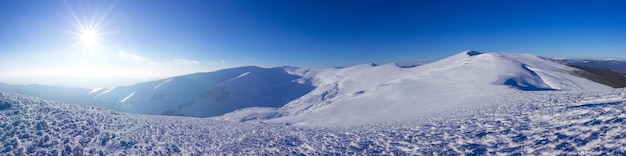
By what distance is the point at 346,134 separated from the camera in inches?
612

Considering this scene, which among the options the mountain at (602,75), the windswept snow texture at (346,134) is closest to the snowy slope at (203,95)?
the mountain at (602,75)

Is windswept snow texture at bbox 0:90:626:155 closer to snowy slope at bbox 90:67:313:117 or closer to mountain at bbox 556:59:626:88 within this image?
mountain at bbox 556:59:626:88

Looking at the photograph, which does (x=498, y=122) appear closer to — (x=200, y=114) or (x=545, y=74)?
(x=545, y=74)

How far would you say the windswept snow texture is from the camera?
10.2 metres

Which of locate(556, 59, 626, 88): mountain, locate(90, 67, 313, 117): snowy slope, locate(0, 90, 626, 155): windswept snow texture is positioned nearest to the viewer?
locate(0, 90, 626, 155): windswept snow texture

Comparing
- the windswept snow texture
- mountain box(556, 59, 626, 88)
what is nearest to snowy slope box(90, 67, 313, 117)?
mountain box(556, 59, 626, 88)

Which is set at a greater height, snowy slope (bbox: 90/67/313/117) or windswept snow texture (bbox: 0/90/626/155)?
windswept snow texture (bbox: 0/90/626/155)

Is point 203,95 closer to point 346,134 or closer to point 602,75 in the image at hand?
point 346,134

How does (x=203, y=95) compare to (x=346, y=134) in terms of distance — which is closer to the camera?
(x=346, y=134)

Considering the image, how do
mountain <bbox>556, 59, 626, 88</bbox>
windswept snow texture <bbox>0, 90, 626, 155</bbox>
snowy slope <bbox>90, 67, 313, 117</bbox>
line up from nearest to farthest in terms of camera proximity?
windswept snow texture <bbox>0, 90, 626, 155</bbox>
mountain <bbox>556, 59, 626, 88</bbox>
snowy slope <bbox>90, 67, 313, 117</bbox>

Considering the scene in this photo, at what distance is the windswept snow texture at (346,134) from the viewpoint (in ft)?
33.3

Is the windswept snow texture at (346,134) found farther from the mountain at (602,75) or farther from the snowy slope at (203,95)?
the snowy slope at (203,95)

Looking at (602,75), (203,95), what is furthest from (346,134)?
(203,95)

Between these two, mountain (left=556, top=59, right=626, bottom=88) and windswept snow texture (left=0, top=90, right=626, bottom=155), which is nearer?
windswept snow texture (left=0, top=90, right=626, bottom=155)
